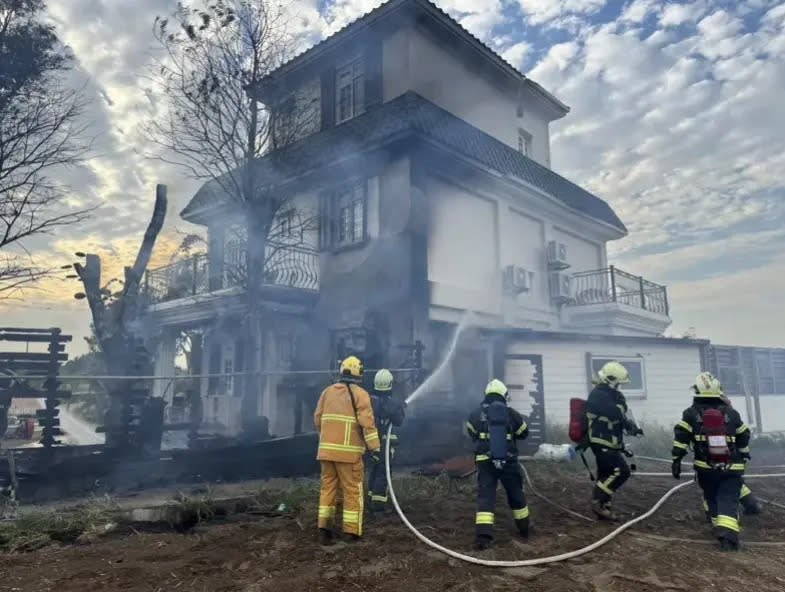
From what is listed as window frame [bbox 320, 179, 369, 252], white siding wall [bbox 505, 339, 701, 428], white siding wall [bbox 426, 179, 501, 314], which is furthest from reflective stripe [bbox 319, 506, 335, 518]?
window frame [bbox 320, 179, 369, 252]

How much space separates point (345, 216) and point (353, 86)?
3.54 metres

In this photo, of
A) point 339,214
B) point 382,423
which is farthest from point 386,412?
point 339,214

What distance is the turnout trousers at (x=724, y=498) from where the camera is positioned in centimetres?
517

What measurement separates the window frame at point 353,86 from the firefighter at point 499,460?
32.4 ft

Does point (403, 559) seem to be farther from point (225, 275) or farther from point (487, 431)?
point (225, 275)

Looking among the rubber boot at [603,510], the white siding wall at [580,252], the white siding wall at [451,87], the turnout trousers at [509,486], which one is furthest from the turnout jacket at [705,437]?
the white siding wall at [580,252]

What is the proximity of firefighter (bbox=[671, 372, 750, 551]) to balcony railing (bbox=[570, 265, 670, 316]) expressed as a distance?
1020cm

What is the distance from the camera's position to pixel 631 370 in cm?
1376

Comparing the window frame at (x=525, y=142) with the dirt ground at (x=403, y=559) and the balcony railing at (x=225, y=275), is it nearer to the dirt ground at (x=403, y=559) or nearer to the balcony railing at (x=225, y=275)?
the balcony railing at (x=225, y=275)

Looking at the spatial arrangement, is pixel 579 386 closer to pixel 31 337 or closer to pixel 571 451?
pixel 571 451

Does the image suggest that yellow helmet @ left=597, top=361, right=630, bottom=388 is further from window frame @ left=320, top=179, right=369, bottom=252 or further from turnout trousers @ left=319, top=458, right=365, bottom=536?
window frame @ left=320, top=179, right=369, bottom=252

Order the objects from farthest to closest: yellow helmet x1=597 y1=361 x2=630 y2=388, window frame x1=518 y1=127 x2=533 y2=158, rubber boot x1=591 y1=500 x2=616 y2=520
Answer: window frame x1=518 y1=127 x2=533 y2=158, yellow helmet x1=597 y1=361 x2=630 y2=388, rubber boot x1=591 y1=500 x2=616 y2=520

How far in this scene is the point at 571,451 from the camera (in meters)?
9.84

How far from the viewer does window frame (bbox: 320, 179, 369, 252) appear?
41.3 ft
